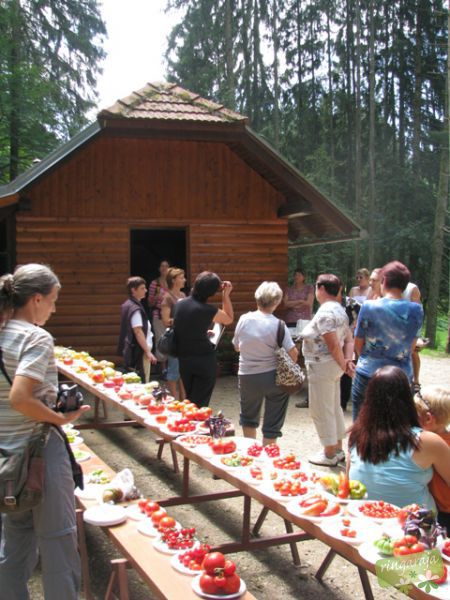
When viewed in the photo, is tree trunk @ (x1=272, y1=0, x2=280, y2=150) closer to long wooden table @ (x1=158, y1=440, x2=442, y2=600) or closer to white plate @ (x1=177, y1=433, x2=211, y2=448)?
white plate @ (x1=177, y1=433, x2=211, y2=448)

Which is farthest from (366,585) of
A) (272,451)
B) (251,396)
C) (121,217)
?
(121,217)

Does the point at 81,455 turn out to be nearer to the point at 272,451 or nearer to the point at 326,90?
the point at 272,451

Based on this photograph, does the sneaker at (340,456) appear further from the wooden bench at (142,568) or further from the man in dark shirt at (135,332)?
the wooden bench at (142,568)

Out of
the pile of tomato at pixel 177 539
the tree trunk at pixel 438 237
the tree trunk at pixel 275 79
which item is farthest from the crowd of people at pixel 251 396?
the tree trunk at pixel 275 79

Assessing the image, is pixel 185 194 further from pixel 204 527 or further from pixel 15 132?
Answer: pixel 15 132

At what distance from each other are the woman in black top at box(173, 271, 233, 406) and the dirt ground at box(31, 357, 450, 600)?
3.15ft

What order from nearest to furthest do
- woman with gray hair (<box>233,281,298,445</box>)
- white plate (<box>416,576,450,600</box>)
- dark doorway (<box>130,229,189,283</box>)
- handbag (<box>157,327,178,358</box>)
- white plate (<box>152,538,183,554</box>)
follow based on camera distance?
white plate (<box>416,576,450,600</box>), white plate (<box>152,538,183,554</box>), woman with gray hair (<box>233,281,298,445</box>), handbag (<box>157,327,178,358</box>), dark doorway (<box>130,229,189,283</box>)

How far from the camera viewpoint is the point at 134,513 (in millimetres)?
3658

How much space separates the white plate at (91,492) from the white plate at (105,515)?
19 centimetres

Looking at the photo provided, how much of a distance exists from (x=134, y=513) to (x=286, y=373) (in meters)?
2.32

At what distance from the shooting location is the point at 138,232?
17.3 metres

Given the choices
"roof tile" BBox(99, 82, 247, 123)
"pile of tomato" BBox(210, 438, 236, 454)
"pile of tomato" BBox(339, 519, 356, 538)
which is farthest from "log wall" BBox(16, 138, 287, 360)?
"pile of tomato" BBox(339, 519, 356, 538)

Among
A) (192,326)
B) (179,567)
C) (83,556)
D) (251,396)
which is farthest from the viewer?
(192,326)
